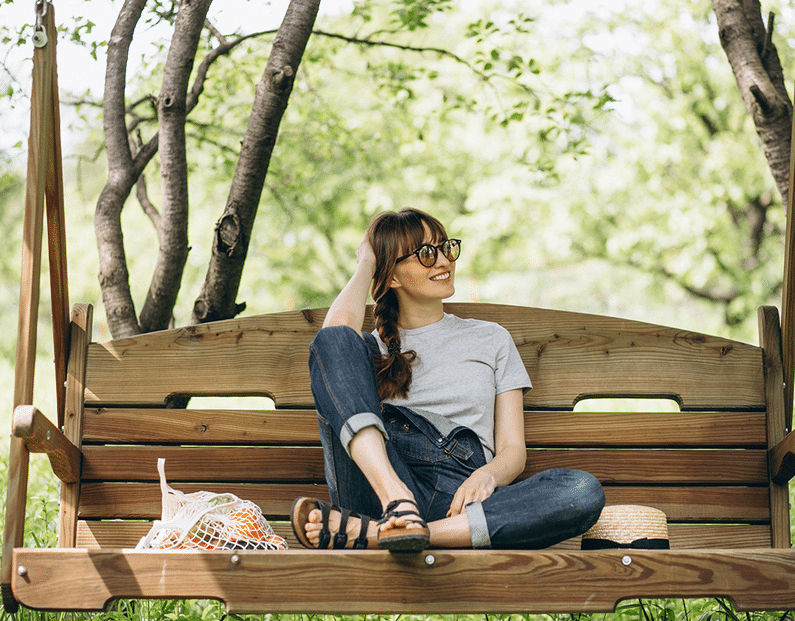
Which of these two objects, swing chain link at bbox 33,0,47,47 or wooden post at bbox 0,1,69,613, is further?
swing chain link at bbox 33,0,47,47

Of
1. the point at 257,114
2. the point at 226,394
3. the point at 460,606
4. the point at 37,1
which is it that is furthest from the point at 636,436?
the point at 37,1

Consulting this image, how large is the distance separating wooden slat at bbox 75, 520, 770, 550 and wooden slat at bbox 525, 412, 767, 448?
27 cm

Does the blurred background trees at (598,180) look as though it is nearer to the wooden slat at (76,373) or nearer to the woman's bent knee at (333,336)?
the wooden slat at (76,373)

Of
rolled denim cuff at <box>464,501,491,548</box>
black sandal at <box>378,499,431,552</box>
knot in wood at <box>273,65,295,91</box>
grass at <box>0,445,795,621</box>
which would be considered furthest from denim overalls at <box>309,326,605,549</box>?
knot in wood at <box>273,65,295,91</box>

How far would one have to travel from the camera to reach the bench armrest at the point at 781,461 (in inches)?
91.9

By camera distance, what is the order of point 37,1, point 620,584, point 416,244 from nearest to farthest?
1. point 620,584
2. point 37,1
3. point 416,244

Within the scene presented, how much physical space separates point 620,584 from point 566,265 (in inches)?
462

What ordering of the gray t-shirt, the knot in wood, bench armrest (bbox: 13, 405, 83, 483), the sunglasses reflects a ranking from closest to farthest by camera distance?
bench armrest (bbox: 13, 405, 83, 483) < the gray t-shirt < the sunglasses < the knot in wood

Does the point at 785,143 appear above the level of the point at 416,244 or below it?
above

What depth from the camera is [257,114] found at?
2.83m

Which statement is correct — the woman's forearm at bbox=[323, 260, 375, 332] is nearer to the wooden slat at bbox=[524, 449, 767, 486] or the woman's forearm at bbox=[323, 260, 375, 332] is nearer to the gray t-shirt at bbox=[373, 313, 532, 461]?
the gray t-shirt at bbox=[373, 313, 532, 461]

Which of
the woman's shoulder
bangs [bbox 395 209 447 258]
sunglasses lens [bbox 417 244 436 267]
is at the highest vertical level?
bangs [bbox 395 209 447 258]

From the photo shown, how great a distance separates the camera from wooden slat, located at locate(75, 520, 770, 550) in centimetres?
248

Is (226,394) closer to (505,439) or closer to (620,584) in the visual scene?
(505,439)
